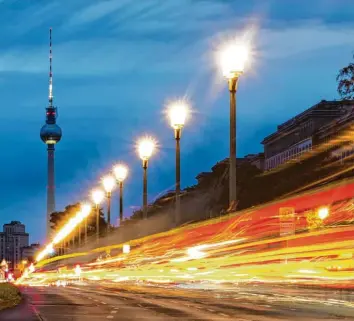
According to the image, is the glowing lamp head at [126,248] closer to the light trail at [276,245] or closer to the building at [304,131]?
the light trail at [276,245]

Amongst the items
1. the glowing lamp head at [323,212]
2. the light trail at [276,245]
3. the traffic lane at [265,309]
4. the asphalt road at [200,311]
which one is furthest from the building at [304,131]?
the asphalt road at [200,311]

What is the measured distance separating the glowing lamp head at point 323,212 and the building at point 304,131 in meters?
74.9

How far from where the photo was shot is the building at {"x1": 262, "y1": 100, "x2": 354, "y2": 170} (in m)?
133

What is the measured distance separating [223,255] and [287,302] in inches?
287

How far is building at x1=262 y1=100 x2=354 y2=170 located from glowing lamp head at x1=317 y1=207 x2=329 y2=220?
74903mm

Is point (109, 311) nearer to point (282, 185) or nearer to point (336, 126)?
point (282, 185)

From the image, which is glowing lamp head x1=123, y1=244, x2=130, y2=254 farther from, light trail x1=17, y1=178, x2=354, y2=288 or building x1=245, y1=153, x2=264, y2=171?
building x1=245, y1=153, x2=264, y2=171

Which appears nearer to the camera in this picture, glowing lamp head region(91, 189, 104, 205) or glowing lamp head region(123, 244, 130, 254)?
glowing lamp head region(123, 244, 130, 254)

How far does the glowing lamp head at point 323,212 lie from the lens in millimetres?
45081

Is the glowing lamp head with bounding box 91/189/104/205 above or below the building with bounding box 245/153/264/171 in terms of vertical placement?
below

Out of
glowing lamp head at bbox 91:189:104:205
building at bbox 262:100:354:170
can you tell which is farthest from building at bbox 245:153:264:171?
glowing lamp head at bbox 91:189:104:205

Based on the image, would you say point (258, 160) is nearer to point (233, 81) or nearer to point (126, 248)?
point (126, 248)

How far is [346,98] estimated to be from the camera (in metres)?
37.0

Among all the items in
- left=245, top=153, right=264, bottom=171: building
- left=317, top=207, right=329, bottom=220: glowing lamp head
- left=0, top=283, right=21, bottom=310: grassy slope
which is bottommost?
left=0, top=283, right=21, bottom=310: grassy slope
